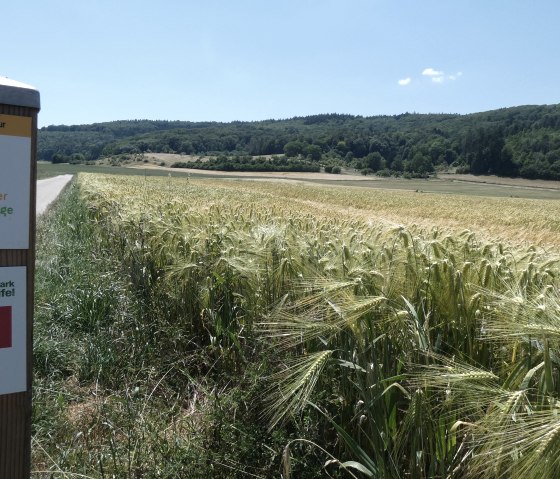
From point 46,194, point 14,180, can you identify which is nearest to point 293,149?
point 46,194

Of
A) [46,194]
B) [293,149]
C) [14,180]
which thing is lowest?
[46,194]

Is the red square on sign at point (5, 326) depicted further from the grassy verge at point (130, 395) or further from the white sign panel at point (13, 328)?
the grassy verge at point (130, 395)

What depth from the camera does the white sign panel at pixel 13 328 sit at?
81.7 inches

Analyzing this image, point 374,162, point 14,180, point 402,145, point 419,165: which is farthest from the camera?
point 402,145

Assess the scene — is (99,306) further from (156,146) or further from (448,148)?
(156,146)

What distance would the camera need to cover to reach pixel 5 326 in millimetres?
2082

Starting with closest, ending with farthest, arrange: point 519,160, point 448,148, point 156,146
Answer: point 519,160 → point 448,148 → point 156,146

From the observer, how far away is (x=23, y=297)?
6.94 feet

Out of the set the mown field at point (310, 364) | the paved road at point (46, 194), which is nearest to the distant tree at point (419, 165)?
the paved road at point (46, 194)

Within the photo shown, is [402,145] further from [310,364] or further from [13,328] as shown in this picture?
[13,328]

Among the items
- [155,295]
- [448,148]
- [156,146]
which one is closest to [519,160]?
[448,148]

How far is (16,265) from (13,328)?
237 mm

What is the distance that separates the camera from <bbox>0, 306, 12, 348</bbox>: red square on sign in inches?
81.7

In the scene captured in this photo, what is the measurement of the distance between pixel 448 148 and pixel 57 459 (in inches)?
5341
